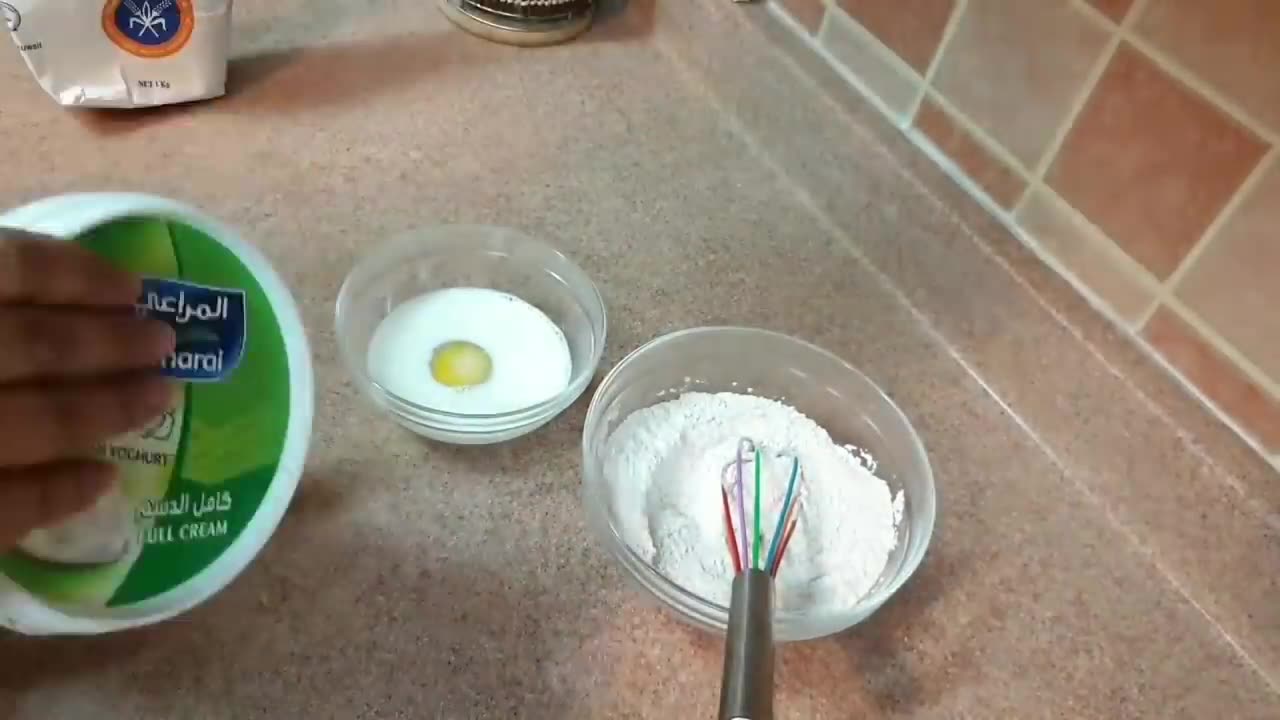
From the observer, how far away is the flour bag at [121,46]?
0.58m

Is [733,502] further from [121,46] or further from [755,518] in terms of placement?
[121,46]

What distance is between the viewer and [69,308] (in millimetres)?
348

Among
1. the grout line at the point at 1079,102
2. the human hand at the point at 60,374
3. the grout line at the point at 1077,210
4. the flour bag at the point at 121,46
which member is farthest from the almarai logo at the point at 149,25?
the grout line at the point at 1079,102

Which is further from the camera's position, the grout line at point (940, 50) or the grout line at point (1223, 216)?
the grout line at point (940, 50)

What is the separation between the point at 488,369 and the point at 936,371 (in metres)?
0.26

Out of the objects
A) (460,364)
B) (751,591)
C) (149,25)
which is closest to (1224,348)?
(751,591)

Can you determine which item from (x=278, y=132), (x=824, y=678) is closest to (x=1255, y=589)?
(x=824, y=678)

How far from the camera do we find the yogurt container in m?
0.37

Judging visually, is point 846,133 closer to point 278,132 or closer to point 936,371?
point 936,371

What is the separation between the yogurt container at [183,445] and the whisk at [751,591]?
0.21 meters

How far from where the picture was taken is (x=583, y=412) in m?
0.54

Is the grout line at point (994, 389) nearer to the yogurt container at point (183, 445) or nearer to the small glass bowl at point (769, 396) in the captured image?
the small glass bowl at point (769, 396)

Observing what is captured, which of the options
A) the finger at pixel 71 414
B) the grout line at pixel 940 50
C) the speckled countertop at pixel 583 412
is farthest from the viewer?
the grout line at pixel 940 50

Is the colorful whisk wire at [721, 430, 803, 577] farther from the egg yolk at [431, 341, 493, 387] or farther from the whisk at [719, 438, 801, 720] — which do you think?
the egg yolk at [431, 341, 493, 387]
